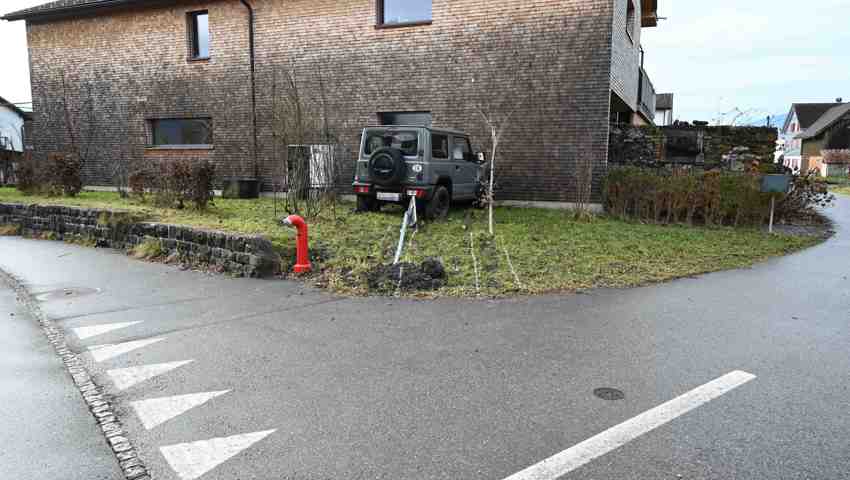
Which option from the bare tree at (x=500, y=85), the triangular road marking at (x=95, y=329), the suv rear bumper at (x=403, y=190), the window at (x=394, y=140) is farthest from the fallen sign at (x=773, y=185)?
the triangular road marking at (x=95, y=329)

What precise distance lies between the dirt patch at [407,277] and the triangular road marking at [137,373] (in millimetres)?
2830

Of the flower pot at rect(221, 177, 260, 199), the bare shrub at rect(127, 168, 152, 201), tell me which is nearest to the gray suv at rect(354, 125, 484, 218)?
the bare shrub at rect(127, 168, 152, 201)

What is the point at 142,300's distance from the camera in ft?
23.5

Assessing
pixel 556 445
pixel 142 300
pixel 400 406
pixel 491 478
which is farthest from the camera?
pixel 142 300

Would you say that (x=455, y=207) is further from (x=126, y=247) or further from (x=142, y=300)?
(x=142, y=300)

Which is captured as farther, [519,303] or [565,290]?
[565,290]

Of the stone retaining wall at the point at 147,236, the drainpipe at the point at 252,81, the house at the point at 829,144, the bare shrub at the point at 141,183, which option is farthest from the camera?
the house at the point at 829,144

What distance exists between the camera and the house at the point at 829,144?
5088 cm

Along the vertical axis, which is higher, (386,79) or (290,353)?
(386,79)

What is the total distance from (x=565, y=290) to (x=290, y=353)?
3.54m

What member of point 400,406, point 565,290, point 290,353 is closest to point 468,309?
point 565,290

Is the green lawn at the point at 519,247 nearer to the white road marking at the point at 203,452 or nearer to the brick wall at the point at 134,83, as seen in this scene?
the white road marking at the point at 203,452

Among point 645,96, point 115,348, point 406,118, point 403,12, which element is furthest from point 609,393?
point 645,96

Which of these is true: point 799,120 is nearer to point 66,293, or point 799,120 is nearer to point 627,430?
point 66,293
